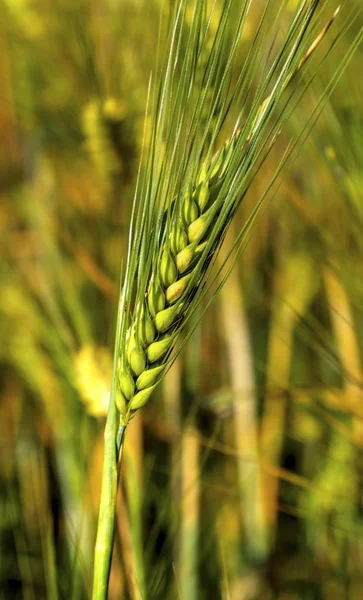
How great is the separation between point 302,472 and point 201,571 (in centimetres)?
28

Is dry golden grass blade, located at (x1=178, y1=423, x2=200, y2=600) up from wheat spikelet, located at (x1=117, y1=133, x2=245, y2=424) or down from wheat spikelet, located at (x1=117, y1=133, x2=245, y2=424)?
down

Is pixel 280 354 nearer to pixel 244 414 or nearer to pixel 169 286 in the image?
pixel 244 414

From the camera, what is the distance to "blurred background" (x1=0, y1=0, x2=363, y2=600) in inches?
25.7

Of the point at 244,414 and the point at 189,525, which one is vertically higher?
the point at 244,414

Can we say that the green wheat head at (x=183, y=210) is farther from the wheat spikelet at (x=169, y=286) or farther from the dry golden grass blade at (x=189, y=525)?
the dry golden grass blade at (x=189, y=525)

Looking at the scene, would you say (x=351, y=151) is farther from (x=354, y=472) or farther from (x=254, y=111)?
(x=354, y=472)

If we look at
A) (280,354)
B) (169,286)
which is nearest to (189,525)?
(280,354)

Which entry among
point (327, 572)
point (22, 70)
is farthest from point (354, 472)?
point (22, 70)

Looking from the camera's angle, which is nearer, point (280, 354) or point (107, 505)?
point (107, 505)

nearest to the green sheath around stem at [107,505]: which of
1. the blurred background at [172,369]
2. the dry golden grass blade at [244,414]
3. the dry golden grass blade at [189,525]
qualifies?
the blurred background at [172,369]

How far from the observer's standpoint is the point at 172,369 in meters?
0.82

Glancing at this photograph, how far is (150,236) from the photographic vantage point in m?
0.34

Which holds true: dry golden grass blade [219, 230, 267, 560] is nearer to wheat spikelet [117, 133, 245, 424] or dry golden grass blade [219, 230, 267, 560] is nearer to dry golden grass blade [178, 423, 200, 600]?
dry golden grass blade [178, 423, 200, 600]

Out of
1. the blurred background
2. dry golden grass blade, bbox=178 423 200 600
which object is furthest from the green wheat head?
dry golden grass blade, bbox=178 423 200 600
